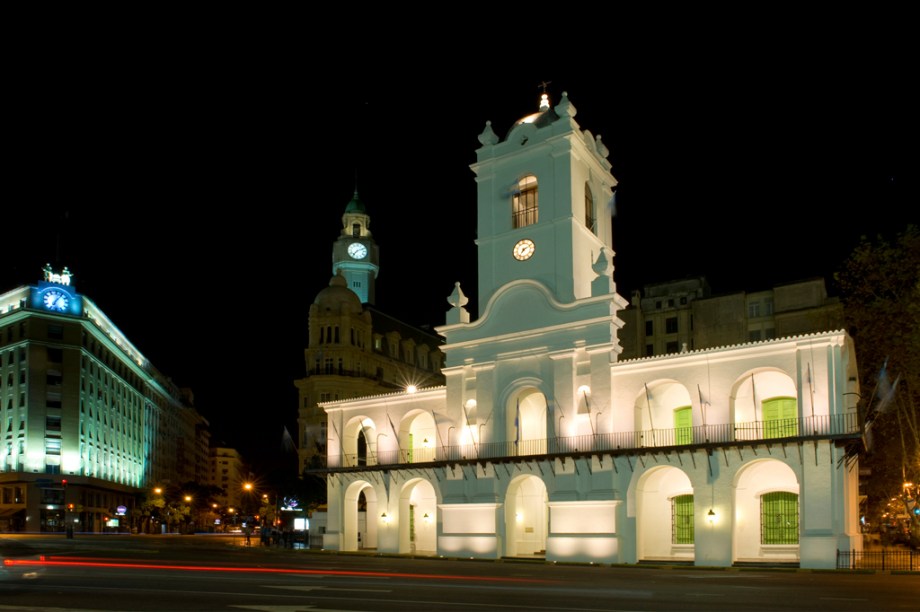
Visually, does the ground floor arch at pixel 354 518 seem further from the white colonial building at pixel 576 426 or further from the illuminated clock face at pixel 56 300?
the illuminated clock face at pixel 56 300

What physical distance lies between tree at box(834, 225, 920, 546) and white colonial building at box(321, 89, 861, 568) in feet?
7.35

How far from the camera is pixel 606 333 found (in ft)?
132

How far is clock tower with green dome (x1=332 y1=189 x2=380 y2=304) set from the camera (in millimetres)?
101938

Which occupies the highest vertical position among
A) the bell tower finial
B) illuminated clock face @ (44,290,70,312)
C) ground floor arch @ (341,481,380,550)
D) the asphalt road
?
the bell tower finial

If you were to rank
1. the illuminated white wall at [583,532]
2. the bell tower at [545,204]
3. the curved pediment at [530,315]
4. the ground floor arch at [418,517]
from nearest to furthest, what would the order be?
the illuminated white wall at [583,532] → the curved pediment at [530,315] → the bell tower at [545,204] → the ground floor arch at [418,517]

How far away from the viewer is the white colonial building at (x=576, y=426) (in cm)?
3544

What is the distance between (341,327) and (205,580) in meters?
63.0

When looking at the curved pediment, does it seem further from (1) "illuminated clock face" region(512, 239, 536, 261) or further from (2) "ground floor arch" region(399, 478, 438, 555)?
(2) "ground floor arch" region(399, 478, 438, 555)

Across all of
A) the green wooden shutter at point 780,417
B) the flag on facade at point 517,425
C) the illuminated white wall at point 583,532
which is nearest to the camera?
the green wooden shutter at point 780,417

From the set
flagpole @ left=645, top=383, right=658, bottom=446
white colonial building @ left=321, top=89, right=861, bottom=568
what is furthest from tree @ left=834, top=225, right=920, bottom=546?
flagpole @ left=645, top=383, right=658, bottom=446

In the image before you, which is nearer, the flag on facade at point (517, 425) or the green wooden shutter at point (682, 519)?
the green wooden shutter at point (682, 519)

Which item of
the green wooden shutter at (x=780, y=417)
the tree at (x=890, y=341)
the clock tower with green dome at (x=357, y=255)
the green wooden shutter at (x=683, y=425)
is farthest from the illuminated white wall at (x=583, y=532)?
the clock tower with green dome at (x=357, y=255)

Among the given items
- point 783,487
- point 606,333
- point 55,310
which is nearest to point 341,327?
point 55,310

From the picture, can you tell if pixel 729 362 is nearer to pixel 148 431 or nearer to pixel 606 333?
pixel 606 333
